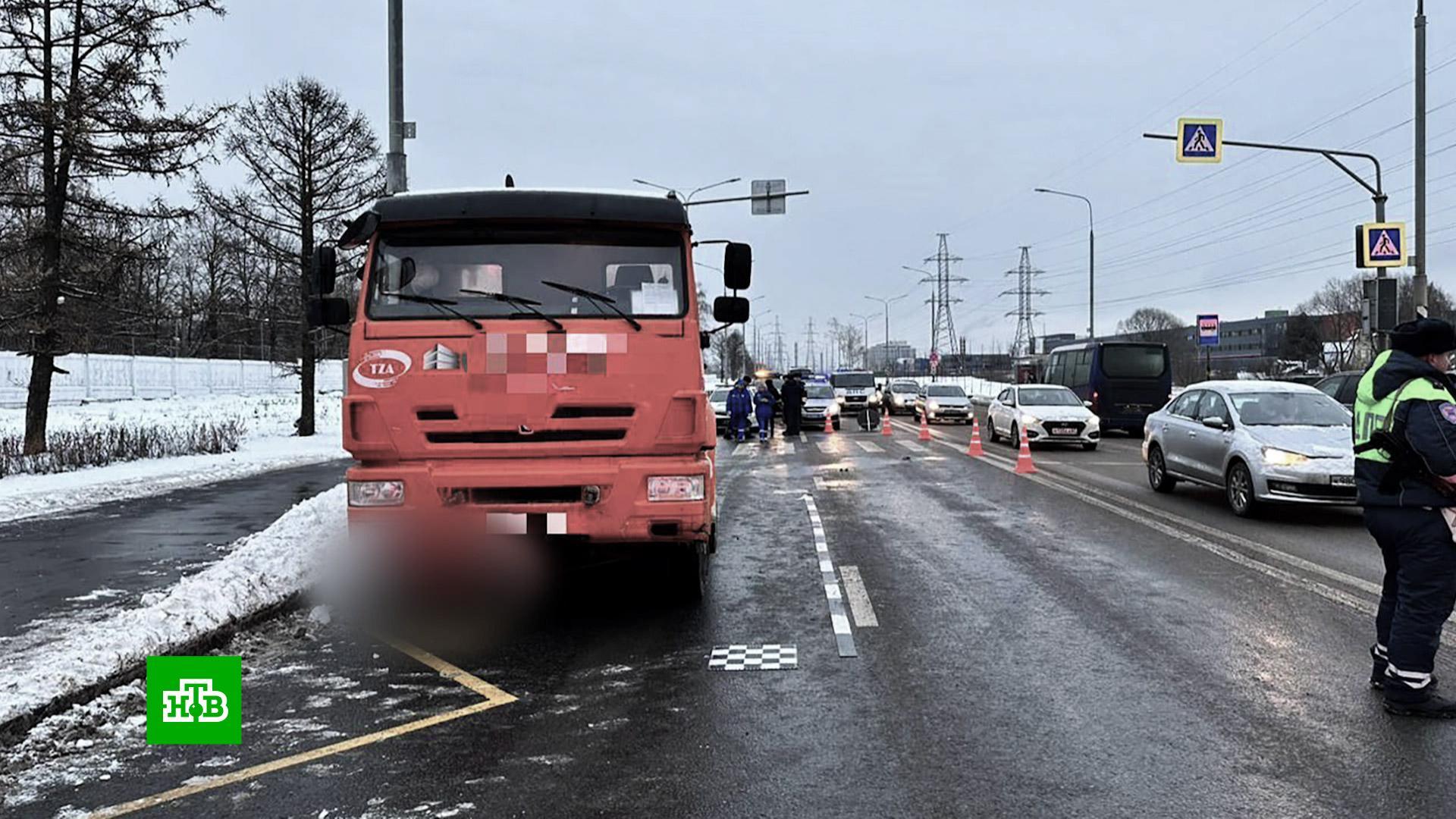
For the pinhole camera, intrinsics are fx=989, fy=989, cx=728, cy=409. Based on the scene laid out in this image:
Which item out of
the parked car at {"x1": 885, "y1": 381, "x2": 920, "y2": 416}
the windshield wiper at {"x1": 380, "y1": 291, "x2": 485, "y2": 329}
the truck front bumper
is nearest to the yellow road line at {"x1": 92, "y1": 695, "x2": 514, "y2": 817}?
the truck front bumper

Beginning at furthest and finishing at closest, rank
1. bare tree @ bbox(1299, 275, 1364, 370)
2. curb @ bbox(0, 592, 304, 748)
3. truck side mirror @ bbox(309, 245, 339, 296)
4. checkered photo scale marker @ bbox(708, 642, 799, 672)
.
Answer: bare tree @ bbox(1299, 275, 1364, 370)
truck side mirror @ bbox(309, 245, 339, 296)
checkered photo scale marker @ bbox(708, 642, 799, 672)
curb @ bbox(0, 592, 304, 748)

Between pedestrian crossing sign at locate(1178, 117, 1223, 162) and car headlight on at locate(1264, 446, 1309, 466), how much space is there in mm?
11555

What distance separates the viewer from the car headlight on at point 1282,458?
10734mm

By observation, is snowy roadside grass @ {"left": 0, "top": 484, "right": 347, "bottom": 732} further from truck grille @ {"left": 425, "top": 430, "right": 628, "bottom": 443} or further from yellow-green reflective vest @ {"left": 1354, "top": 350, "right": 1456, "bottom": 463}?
yellow-green reflective vest @ {"left": 1354, "top": 350, "right": 1456, "bottom": 463}

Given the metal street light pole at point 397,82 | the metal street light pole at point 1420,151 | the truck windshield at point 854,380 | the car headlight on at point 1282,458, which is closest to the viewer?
the car headlight on at point 1282,458

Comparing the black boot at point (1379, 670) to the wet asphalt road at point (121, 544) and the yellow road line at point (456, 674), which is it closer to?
the yellow road line at point (456, 674)

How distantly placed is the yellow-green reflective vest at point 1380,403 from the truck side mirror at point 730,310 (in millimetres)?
3818

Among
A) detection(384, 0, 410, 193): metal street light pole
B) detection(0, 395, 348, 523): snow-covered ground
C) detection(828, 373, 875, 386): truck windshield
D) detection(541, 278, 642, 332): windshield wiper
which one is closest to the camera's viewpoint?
detection(541, 278, 642, 332): windshield wiper

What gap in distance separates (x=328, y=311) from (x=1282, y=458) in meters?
9.78

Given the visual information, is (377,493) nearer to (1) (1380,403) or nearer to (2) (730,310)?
(2) (730,310)

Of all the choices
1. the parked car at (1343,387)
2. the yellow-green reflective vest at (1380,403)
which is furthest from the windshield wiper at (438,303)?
the parked car at (1343,387)

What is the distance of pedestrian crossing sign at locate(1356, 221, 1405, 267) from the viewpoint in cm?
2031

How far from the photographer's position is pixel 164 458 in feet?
59.4

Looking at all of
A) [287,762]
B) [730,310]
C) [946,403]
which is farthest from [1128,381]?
[287,762]
